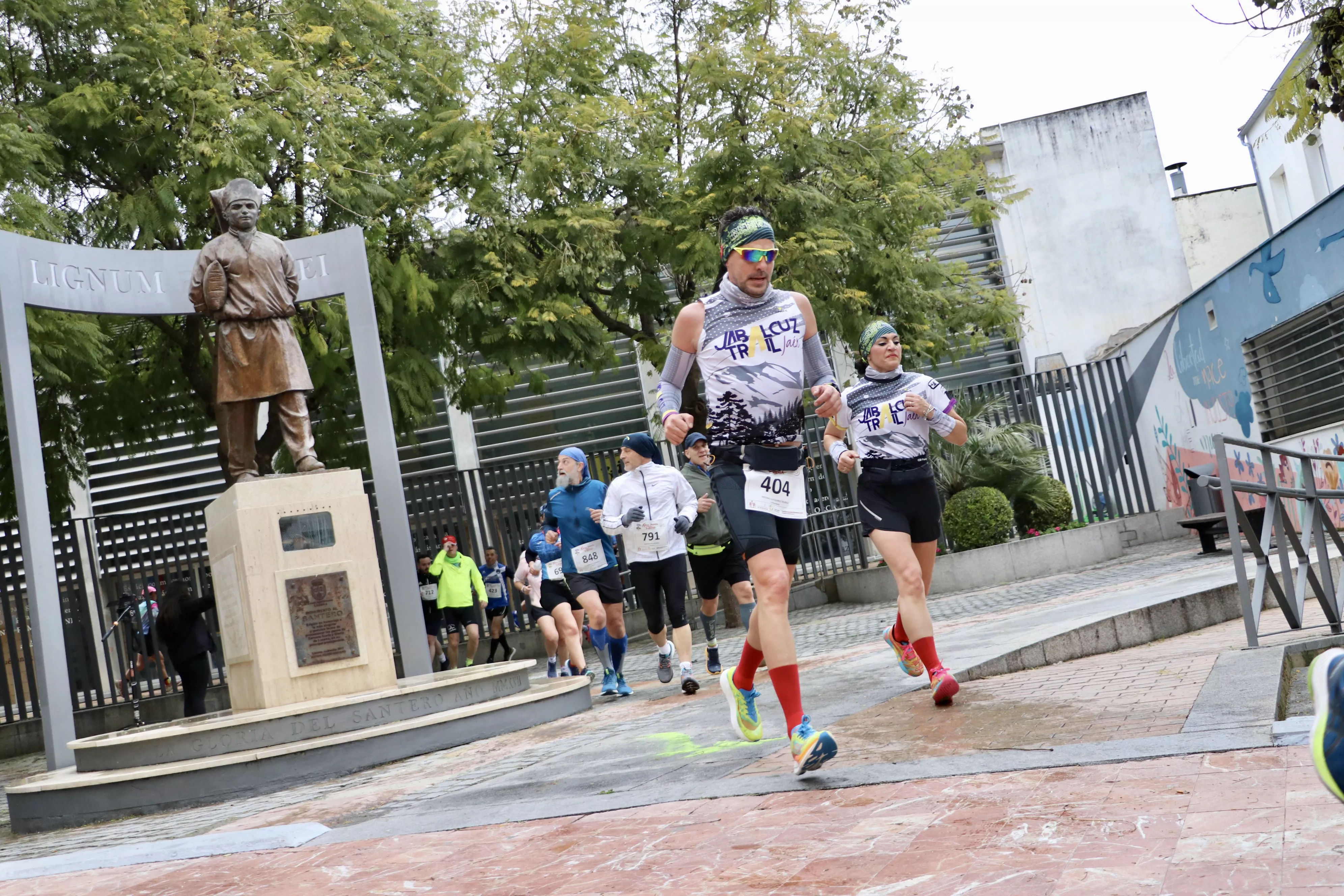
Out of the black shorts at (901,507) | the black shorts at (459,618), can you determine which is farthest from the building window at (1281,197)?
the black shorts at (901,507)

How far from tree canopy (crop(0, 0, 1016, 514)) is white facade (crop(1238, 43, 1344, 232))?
13.5 m

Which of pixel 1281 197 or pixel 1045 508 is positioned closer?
pixel 1045 508

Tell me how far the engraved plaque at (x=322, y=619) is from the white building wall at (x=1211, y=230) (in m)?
25.1

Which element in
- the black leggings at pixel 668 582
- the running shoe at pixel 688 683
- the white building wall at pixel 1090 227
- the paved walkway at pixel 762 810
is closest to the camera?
the paved walkway at pixel 762 810

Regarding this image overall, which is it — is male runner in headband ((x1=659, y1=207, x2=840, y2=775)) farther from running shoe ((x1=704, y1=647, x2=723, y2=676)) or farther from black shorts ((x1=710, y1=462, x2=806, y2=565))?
running shoe ((x1=704, y1=647, x2=723, y2=676))

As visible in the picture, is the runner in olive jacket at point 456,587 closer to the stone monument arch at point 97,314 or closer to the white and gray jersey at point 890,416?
the stone monument arch at point 97,314

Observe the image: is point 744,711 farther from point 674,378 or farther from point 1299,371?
point 1299,371

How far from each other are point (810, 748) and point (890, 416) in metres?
2.37

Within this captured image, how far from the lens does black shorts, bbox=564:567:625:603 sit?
376 inches

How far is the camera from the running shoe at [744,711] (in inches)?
198

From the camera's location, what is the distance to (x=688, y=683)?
8477 mm

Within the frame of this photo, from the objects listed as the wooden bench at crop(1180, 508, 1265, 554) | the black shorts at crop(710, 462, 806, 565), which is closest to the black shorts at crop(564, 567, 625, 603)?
the black shorts at crop(710, 462, 806, 565)

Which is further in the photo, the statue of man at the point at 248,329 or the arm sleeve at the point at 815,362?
the statue of man at the point at 248,329

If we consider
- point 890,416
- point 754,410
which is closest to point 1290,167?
point 890,416
